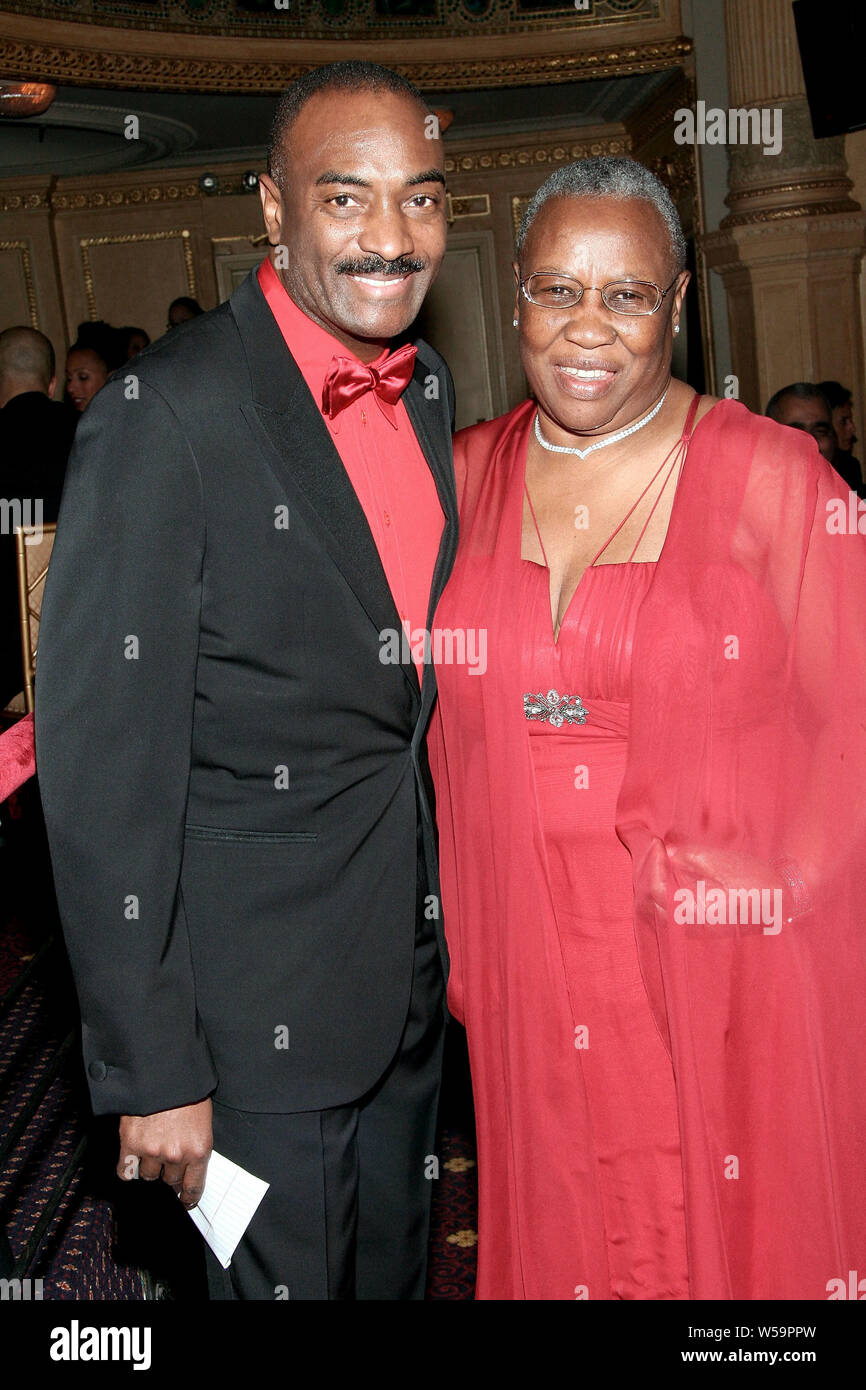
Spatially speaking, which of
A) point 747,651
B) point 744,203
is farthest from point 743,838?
point 744,203

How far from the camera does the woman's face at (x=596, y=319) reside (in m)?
1.82

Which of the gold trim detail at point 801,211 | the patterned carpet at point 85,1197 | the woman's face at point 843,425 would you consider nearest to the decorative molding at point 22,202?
the gold trim detail at point 801,211

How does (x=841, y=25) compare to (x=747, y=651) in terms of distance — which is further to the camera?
(x=841, y=25)

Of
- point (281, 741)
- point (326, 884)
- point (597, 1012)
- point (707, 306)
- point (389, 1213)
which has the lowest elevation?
point (389, 1213)

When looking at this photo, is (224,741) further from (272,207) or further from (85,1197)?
(85,1197)

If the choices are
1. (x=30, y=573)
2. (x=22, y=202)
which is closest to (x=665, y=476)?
(x=30, y=573)

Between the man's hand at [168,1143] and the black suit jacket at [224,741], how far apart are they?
34mm

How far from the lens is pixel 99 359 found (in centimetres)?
719

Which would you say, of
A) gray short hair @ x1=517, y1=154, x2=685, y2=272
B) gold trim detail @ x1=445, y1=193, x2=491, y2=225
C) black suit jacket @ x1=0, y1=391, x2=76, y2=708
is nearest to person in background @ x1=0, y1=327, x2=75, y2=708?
black suit jacket @ x1=0, y1=391, x2=76, y2=708

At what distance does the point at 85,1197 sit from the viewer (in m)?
3.13

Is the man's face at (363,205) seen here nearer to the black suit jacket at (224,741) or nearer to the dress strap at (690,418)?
the black suit jacket at (224,741)

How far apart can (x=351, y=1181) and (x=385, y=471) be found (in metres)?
0.93

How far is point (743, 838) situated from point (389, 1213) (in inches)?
27.8
